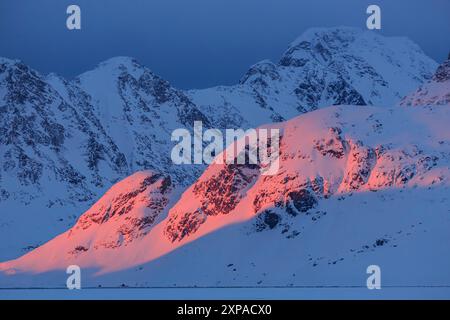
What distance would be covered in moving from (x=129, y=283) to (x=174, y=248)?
14640mm

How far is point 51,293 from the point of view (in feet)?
69.4

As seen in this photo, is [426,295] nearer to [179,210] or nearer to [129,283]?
[129,283]

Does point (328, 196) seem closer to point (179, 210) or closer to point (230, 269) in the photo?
point (230, 269)

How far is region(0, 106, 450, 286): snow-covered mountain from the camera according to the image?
14662 centimetres

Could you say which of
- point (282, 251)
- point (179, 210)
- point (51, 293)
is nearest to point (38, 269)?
point (179, 210)

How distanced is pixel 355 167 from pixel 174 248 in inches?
1454

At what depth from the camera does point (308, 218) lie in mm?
166875

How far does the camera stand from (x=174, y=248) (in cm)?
17938

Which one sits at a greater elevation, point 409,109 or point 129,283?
point 409,109

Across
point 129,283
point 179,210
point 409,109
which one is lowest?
point 129,283

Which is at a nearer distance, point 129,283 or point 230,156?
point 129,283

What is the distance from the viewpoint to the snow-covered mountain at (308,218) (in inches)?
5773
